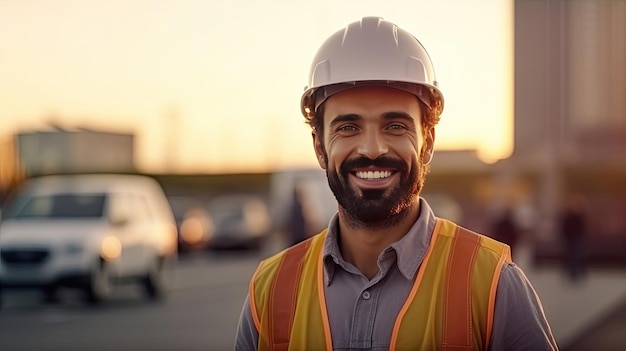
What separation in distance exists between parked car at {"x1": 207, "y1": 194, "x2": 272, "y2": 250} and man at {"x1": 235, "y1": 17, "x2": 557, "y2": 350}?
37.9 metres

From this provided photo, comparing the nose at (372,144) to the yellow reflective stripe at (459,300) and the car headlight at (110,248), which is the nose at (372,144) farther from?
the car headlight at (110,248)

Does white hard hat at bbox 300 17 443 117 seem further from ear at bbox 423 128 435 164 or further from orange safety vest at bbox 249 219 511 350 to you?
orange safety vest at bbox 249 219 511 350

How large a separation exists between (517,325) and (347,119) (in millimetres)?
706

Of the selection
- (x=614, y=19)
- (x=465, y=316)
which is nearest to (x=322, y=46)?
(x=465, y=316)

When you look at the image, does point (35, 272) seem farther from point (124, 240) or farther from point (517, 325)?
point (517, 325)

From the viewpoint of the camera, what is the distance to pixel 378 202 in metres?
3.34

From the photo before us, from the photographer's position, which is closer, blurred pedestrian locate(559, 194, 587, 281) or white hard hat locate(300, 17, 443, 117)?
white hard hat locate(300, 17, 443, 117)

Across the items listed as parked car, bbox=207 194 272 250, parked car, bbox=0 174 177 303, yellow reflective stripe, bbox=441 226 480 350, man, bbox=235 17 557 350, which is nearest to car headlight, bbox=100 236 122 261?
parked car, bbox=0 174 177 303

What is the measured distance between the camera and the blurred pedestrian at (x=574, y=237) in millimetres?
25641

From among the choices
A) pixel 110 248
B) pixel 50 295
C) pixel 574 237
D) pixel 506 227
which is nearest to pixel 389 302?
pixel 110 248

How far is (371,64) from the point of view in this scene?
137 inches

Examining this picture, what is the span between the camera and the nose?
10.8 feet

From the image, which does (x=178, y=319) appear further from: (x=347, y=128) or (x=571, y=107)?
(x=571, y=107)

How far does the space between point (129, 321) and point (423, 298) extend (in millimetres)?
13676
